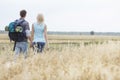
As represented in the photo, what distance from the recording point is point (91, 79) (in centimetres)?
736

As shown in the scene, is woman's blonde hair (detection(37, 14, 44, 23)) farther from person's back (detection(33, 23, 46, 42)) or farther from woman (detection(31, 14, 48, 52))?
person's back (detection(33, 23, 46, 42))

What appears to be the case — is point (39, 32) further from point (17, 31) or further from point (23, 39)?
point (17, 31)

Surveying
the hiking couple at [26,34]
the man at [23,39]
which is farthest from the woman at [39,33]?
the man at [23,39]

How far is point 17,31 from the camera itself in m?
13.8

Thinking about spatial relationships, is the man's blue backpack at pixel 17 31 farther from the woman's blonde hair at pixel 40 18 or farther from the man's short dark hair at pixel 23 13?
the woman's blonde hair at pixel 40 18

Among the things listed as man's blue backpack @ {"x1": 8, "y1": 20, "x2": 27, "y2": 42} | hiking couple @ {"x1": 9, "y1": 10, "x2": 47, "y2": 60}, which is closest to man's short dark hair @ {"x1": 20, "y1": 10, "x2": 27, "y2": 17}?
hiking couple @ {"x1": 9, "y1": 10, "x2": 47, "y2": 60}

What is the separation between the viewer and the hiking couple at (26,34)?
44.8 feet

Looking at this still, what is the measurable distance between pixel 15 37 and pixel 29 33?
16.7 inches

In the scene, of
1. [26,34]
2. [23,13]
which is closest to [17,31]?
[26,34]

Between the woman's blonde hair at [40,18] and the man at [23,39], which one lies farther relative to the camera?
the man at [23,39]

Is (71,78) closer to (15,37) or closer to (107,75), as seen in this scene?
(107,75)

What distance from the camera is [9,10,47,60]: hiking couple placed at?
13656mm

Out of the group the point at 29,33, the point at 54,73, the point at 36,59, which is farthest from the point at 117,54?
the point at 54,73

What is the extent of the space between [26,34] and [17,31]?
0.26 m
